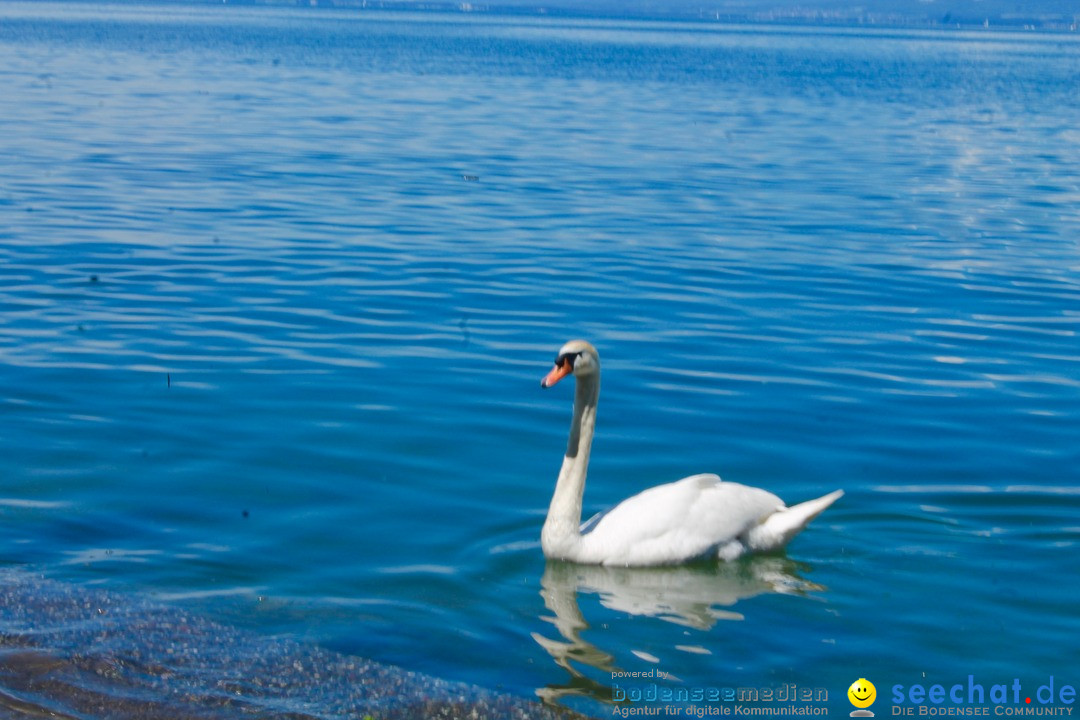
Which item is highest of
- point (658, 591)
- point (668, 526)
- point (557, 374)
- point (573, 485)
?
point (557, 374)

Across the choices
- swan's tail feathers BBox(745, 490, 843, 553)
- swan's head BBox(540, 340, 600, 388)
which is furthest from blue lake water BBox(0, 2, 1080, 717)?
swan's head BBox(540, 340, 600, 388)

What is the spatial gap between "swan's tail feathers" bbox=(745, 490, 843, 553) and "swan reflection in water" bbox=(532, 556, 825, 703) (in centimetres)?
14

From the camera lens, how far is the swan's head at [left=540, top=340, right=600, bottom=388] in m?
8.72

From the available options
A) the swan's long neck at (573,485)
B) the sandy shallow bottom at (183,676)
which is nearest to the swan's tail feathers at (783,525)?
the swan's long neck at (573,485)

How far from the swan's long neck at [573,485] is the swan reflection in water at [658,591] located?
21 centimetres

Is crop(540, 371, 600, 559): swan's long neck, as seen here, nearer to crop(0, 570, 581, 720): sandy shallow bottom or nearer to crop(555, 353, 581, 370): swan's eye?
crop(555, 353, 581, 370): swan's eye

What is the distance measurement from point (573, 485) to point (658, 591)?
0.86 meters

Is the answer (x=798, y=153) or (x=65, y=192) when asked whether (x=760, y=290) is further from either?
(x=798, y=153)

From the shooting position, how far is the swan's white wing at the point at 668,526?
8789 millimetres

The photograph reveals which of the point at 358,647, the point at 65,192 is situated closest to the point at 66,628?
the point at 358,647

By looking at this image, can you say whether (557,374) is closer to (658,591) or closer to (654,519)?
(654,519)

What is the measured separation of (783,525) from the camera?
897cm

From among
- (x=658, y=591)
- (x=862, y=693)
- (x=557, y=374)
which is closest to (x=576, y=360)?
(x=557, y=374)

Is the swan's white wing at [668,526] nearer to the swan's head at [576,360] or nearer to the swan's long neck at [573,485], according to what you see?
the swan's long neck at [573,485]
